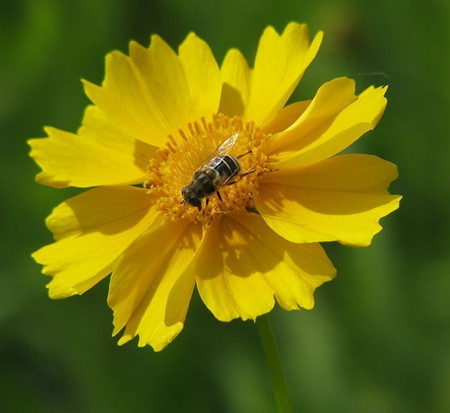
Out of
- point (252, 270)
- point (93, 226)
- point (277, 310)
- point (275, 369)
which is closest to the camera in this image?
point (275, 369)

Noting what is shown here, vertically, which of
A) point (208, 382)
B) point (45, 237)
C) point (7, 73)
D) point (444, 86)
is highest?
point (7, 73)

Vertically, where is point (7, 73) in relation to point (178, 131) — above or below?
above

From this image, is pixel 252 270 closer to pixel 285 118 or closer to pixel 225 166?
pixel 225 166

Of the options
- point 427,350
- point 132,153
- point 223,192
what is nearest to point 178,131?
point 132,153

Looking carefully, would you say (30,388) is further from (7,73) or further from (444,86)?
(444,86)

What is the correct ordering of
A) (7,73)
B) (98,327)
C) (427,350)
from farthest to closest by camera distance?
(7,73), (98,327), (427,350)

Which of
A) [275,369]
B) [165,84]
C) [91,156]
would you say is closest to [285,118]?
[165,84]
